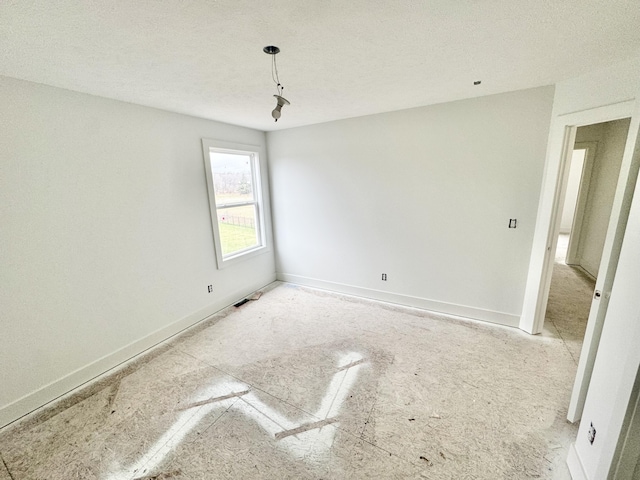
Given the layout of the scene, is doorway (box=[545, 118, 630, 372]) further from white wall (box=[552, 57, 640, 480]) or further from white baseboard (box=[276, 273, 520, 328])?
white wall (box=[552, 57, 640, 480])

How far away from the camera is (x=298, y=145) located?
3.73 metres

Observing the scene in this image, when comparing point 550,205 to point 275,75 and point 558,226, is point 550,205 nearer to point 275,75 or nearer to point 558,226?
point 558,226

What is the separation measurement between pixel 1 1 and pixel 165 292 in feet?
7.80

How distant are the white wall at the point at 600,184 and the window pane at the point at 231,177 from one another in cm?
528

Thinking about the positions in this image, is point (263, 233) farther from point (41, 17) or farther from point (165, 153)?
point (41, 17)

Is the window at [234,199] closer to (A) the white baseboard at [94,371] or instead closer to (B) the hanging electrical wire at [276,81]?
(A) the white baseboard at [94,371]

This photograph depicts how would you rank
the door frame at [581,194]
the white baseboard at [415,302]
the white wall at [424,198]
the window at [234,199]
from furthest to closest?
the door frame at [581,194], the window at [234,199], the white baseboard at [415,302], the white wall at [424,198]

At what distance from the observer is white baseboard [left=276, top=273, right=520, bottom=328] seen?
2.88 metres

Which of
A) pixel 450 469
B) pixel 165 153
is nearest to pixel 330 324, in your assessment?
pixel 450 469

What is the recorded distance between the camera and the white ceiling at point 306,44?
117 centimetres

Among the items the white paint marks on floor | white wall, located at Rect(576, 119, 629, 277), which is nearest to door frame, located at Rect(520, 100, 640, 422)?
the white paint marks on floor

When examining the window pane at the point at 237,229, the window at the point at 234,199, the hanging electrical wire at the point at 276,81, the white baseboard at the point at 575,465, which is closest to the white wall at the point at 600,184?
the white baseboard at the point at 575,465

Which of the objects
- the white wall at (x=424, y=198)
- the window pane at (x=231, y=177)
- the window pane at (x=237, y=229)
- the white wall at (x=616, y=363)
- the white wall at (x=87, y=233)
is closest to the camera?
the white wall at (x=616, y=363)

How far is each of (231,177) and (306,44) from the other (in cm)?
247
